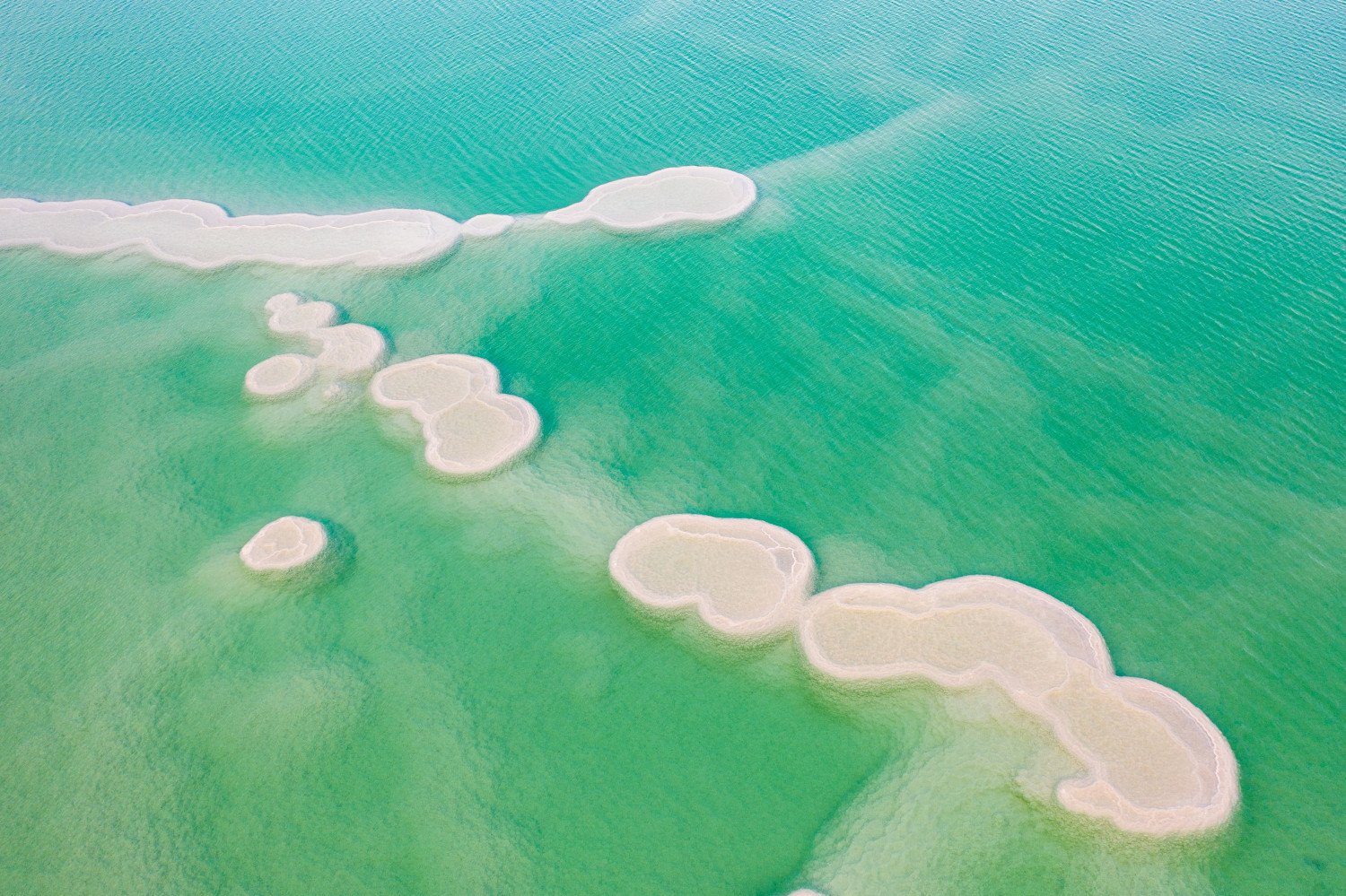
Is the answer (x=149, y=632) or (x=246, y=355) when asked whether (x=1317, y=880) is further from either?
(x=246, y=355)

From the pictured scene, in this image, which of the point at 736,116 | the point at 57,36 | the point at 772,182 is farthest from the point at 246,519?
the point at 57,36

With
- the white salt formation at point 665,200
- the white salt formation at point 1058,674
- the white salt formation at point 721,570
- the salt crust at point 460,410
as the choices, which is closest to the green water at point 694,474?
the white salt formation at point 1058,674

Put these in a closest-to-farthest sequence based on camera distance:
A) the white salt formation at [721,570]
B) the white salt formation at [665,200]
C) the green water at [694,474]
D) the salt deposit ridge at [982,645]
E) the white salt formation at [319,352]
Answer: the salt deposit ridge at [982,645] → the green water at [694,474] → the white salt formation at [721,570] → the white salt formation at [319,352] → the white salt formation at [665,200]

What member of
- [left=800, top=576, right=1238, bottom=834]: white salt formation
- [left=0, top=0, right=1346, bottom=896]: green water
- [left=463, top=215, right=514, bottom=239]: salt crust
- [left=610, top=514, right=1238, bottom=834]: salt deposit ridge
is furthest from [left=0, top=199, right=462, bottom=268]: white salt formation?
[left=800, top=576, right=1238, bottom=834]: white salt formation

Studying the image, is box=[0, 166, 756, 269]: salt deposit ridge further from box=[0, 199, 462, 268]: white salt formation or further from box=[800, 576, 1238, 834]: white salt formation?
box=[800, 576, 1238, 834]: white salt formation

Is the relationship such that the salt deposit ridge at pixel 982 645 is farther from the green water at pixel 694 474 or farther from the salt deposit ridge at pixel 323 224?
the salt deposit ridge at pixel 323 224
